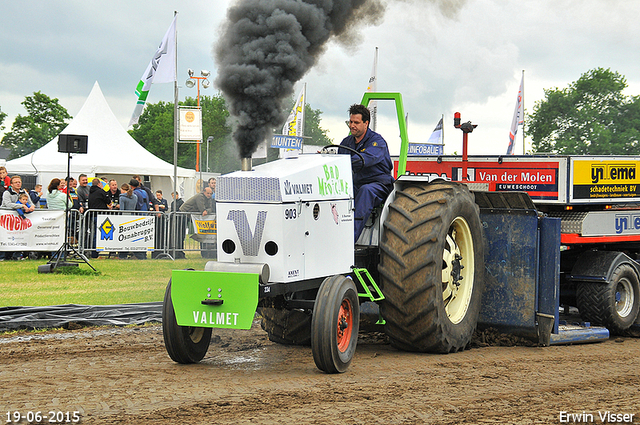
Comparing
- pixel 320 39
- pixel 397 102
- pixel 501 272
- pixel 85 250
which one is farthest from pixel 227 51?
pixel 85 250

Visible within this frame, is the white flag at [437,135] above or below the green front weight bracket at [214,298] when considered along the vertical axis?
above

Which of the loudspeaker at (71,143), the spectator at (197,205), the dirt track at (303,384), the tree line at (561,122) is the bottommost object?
the dirt track at (303,384)

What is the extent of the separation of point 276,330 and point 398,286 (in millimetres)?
1481

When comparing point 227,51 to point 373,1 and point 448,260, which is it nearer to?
point 373,1

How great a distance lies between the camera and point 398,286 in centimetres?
564

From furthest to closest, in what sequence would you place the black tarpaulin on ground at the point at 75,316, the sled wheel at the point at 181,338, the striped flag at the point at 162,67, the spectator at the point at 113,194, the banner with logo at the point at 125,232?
the striped flag at the point at 162,67 < the spectator at the point at 113,194 < the banner with logo at the point at 125,232 < the black tarpaulin on ground at the point at 75,316 < the sled wheel at the point at 181,338

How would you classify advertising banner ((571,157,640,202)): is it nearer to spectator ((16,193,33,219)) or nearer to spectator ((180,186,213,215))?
spectator ((180,186,213,215))

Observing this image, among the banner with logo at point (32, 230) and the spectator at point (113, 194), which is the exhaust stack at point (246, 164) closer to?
the banner with logo at point (32, 230)

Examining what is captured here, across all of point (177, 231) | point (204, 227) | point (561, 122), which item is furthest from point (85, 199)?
point (561, 122)

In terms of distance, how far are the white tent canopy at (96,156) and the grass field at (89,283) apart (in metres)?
8.44

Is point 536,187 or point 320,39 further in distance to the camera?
point 536,187

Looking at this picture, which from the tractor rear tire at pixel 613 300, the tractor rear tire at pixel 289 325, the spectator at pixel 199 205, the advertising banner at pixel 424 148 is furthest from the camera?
the advertising banner at pixel 424 148

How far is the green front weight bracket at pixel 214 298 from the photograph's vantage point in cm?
482

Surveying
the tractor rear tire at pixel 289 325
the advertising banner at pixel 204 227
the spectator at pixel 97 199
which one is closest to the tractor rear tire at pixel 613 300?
the tractor rear tire at pixel 289 325
